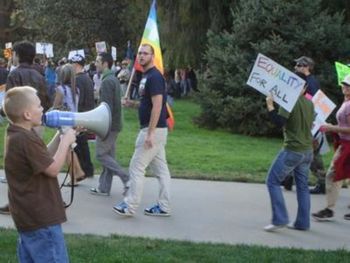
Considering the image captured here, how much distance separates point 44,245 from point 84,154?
5.30 metres

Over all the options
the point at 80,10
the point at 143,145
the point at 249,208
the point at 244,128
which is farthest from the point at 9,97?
the point at 80,10

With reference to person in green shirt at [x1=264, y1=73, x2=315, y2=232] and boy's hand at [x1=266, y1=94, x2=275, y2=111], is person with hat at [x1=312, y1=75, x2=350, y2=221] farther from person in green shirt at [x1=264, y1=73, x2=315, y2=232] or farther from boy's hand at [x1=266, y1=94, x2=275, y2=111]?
boy's hand at [x1=266, y1=94, x2=275, y2=111]

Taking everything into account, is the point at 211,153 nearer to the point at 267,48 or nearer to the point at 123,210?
the point at 267,48

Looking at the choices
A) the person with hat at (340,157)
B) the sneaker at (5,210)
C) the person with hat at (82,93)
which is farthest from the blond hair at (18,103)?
the person with hat at (82,93)

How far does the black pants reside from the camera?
30.1 feet

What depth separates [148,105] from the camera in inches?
281

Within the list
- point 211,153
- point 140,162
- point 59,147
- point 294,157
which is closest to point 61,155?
point 59,147

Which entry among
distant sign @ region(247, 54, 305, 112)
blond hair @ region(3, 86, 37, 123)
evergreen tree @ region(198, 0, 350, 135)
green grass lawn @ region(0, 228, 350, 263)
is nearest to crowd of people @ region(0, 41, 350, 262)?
blond hair @ region(3, 86, 37, 123)

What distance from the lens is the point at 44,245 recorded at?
3.98m

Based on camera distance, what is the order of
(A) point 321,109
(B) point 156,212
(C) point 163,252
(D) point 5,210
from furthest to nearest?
(A) point 321,109 < (B) point 156,212 < (D) point 5,210 < (C) point 163,252

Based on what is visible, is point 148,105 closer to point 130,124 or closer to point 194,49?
point 130,124

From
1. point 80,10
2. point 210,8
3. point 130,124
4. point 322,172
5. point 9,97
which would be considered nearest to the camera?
point 9,97

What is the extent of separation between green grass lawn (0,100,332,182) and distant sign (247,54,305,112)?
3.25 metres

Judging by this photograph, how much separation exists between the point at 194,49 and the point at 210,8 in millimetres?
1677
